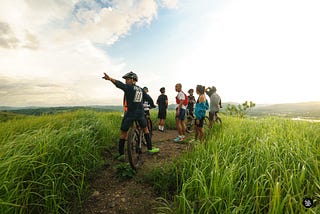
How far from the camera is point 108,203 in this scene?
310 cm

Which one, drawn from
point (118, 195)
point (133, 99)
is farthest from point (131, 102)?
point (118, 195)

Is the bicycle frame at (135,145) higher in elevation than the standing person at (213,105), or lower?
lower

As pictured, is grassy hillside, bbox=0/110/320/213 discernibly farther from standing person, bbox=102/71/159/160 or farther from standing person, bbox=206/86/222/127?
standing person, bbox=206/86/222/127

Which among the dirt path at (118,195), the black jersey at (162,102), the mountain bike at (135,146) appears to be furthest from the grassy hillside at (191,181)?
the black jersey at (162,102)

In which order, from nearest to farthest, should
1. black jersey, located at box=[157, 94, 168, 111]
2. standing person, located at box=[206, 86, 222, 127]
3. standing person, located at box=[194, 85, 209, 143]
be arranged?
standing person, located at box=[194, 85, 209, 143]
standing person, located at box=[206, 86, 222, 127]
black jersey, located at box=[157, 94, 168, 111]

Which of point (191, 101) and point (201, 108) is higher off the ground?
A: point (191, 101)

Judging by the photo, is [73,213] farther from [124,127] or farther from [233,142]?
[233,142]

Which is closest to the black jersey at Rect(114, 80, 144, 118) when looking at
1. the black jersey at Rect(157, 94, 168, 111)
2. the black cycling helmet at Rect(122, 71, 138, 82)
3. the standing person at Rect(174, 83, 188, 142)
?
the black cycling helmet at Rect(122, 71, 138, 82)

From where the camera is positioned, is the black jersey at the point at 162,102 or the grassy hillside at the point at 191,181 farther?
the black jersey at the point at 162,102

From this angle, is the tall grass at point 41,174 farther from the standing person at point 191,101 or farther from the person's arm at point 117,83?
the standing person at point 191,101

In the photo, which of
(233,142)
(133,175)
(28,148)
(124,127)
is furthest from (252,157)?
(28,148)

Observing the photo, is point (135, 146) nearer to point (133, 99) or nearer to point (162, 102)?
point (133, 99)

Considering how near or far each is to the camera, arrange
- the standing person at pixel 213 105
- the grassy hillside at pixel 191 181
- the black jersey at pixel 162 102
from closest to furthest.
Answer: the grassy hillside at pixel 191 181
the standing person at pixel 213 105
the black jersey at pixel 162 102

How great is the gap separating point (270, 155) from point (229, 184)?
1.42 meters
